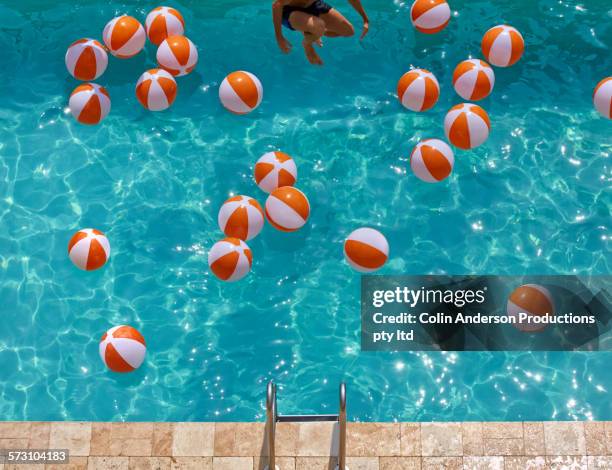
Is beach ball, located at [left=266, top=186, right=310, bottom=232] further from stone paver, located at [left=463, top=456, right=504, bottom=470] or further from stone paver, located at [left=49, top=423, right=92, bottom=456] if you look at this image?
stone paver, located at [left=463, top=456, right=504, bottom=470]

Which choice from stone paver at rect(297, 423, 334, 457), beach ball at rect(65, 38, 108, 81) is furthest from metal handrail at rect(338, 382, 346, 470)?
beach ball at rect(65, 38, 108, 81)

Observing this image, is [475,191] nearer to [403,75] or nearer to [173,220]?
[403,75]

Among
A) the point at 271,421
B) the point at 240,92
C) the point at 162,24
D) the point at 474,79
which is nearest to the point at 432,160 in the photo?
the point at 474,79

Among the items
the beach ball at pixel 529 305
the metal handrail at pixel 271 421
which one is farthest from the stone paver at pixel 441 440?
the metal handrail at pixel 271 421

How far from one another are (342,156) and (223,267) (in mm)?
2566

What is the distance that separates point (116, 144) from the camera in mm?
11945

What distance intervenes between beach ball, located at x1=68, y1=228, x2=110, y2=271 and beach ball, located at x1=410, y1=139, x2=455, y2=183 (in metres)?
4.26

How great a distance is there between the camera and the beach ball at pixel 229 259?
10406mm

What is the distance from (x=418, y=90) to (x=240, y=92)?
2435mm

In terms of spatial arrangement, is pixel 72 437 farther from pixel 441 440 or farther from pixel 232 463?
pixel 441 440

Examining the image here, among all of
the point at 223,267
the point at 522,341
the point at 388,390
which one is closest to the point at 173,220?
the point at 223,267

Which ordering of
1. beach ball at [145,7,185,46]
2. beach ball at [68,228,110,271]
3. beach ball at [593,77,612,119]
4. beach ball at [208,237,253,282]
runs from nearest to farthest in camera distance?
beach ball at [208,237,253,282]
beach ball at [68,228,110,271]
beach ball at [593,77,612,119]
beach ball at [145,7,185,46]

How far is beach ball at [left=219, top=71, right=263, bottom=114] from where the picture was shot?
1131 cm

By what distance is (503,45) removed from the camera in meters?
11.5
